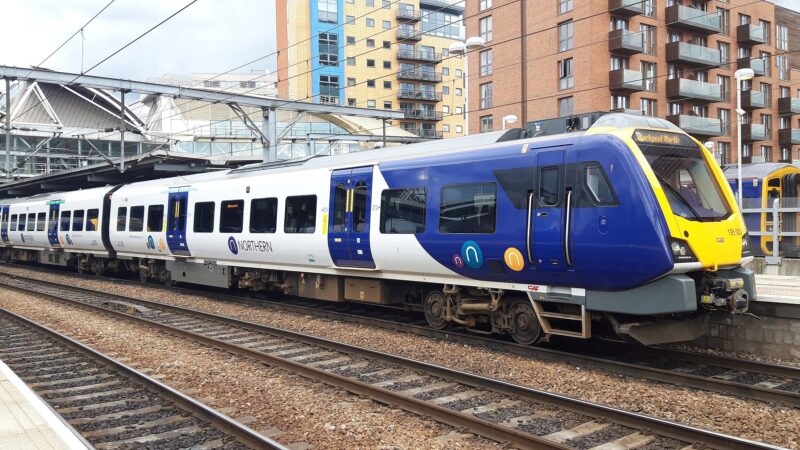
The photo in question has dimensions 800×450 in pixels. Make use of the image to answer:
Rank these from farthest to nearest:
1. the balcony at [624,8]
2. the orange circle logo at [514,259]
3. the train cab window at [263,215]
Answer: the balcony at [624,8], the train cab window at [263,215], the orange circle logo at [514,259]

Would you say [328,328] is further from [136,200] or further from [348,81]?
[348,81]

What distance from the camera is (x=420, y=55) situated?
7825cm

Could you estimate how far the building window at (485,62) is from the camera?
45156 mm

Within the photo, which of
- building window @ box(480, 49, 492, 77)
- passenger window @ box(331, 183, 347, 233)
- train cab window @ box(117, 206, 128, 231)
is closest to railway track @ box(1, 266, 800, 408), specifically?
passenger window @ box(331, 183, 347, 233)

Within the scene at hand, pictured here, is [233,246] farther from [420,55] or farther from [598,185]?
[420,55]

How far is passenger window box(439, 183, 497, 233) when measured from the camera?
941 cm

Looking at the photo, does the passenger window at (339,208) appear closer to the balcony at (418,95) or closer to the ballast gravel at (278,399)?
the ballast gravel at (278,399)

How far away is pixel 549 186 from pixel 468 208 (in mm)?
1484

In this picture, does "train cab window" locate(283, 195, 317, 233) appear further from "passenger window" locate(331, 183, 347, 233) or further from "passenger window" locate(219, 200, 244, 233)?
"passenger window" locate(219, 200, 244, 233)

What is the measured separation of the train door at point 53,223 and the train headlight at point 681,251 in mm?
23618

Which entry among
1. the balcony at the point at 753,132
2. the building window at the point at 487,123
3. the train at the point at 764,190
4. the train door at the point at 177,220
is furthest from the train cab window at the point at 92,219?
the balcony at the point at 753,132

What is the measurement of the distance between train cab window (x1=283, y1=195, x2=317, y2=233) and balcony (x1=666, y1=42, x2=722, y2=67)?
34626 millimetres

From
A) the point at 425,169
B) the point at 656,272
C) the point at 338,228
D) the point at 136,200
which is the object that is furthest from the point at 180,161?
the point at 656,272

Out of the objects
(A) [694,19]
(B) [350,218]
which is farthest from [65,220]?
(A) [694,19]
